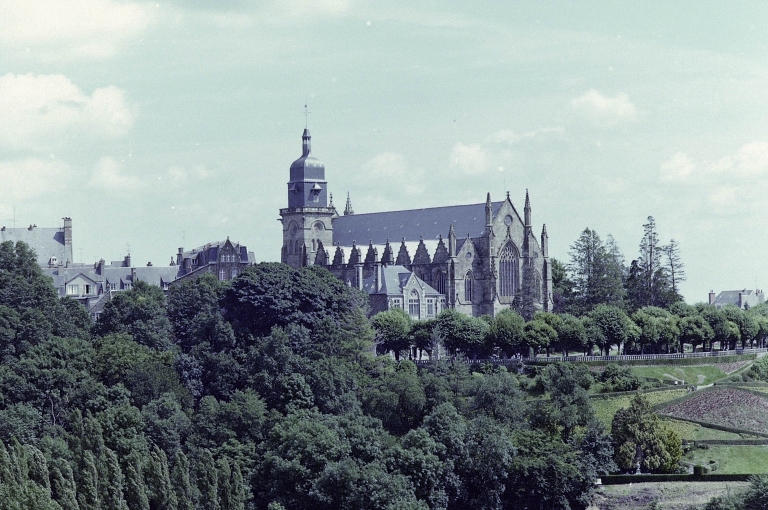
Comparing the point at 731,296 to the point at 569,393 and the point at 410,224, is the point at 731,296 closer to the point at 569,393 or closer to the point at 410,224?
the point at 410,224

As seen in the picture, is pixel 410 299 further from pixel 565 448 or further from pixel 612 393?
pixel 565 448

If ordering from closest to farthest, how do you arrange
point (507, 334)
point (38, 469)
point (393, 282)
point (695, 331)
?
point (38, 469), point (507, 334), point (695, 331), point (393, 282)

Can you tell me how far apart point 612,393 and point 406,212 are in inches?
2110

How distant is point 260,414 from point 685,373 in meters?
35.9

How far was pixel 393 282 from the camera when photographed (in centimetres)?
12962

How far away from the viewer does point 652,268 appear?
446ft

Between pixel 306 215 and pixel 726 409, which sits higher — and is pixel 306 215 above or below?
above

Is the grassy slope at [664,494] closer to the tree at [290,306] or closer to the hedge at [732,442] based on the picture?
the hedge at [732,442]

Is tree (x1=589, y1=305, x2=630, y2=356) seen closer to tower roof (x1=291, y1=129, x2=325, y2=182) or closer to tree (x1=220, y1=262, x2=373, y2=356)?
tree (x1=220, y1=262, x2=373, y2=356)

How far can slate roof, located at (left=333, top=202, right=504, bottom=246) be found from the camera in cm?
13738

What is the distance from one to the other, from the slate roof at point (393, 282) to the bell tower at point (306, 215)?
46.2ft

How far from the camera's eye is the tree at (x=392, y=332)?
113188mm

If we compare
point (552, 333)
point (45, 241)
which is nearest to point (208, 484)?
point (552, 333)

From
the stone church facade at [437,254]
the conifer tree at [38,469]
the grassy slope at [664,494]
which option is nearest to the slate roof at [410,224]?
the stone church facade at [437,254]
